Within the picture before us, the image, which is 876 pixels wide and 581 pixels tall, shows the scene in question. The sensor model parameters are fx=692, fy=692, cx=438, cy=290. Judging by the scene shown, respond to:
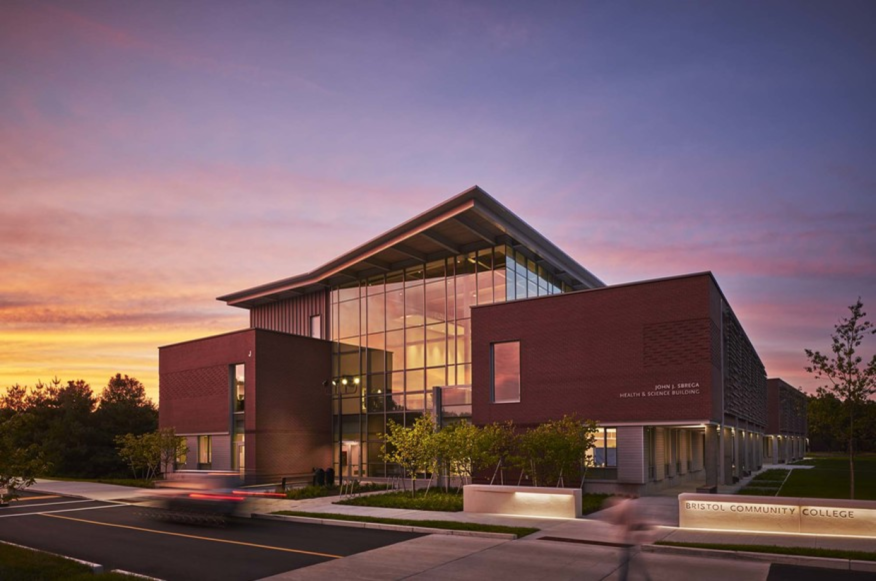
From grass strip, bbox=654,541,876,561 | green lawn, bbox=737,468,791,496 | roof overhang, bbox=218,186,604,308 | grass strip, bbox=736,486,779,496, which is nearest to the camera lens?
grass strip, bbox=654,541,876,561

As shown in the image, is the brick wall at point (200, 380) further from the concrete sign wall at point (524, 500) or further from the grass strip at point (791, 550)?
the grass strip at point (791, 550)

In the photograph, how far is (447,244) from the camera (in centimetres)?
4072

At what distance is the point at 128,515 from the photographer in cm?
2719

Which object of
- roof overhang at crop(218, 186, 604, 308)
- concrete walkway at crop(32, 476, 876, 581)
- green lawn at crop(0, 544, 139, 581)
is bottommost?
concrete walkway at crop(32, 476, 876, 581)

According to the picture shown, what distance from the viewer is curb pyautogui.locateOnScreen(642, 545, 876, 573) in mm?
14969

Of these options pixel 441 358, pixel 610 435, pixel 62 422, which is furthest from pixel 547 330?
pixel 62 422

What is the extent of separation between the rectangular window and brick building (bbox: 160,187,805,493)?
130 millimetres

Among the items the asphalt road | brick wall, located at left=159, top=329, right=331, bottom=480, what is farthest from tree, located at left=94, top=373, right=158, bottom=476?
the asphalt road

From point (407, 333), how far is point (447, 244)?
646cm

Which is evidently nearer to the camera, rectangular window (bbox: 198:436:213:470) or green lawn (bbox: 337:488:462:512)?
green lawn (bbox: 337:488:462:512)

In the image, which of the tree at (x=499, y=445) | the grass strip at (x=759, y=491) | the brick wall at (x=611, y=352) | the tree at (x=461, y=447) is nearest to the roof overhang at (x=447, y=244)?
the brick wall at (x=611, y=352)

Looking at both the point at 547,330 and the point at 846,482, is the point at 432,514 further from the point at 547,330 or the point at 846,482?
the point at 846,482

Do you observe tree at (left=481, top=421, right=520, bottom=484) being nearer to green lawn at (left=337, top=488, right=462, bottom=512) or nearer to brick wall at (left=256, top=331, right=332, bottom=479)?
green lawn at (left=337, top=488, right=462, bottom=512)

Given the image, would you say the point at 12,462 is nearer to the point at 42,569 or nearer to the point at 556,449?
the point at 42,569
